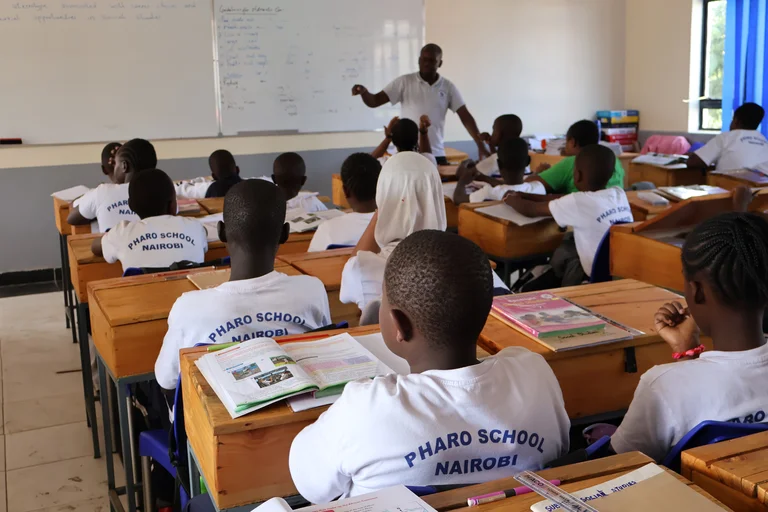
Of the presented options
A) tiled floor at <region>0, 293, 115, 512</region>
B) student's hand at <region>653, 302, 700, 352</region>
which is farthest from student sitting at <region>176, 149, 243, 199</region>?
student's hand at <region>653, 302, 700, 352</region>

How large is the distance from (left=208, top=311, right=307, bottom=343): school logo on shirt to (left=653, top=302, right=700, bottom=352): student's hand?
0.88 m

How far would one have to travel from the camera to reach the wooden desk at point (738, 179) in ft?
16.6

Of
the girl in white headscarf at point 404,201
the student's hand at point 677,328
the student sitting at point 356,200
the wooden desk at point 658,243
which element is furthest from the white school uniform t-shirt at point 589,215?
the student's hand at point 677,328

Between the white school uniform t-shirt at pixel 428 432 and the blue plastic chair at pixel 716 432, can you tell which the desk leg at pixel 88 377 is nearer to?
the white school uniform t-shirt at pixel 428 432

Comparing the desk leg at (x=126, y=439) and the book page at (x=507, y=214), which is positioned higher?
the book page at (x=507, y=214)

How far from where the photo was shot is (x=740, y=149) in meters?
5.42

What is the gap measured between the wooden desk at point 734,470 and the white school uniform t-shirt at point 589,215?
7.26 feet

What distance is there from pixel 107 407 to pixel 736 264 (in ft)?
6.93

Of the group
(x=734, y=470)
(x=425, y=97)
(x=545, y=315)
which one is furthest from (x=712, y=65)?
(x=734, y=470)

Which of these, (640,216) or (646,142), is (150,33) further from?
(646,142)

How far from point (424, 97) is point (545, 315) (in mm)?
4109

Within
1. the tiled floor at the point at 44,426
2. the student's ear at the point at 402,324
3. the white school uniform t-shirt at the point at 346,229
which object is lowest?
the tiled floor at the point at 44,426

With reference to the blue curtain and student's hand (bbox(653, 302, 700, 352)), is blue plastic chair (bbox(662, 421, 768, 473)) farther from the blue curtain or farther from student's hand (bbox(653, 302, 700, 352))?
the blue curtain

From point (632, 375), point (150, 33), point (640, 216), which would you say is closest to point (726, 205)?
point (640, 216)
